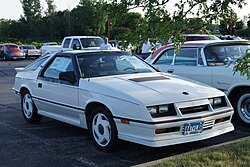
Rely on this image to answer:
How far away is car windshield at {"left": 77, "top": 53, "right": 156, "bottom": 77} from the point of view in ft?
21.7

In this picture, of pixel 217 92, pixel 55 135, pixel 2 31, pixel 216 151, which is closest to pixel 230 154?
pixel 216 151

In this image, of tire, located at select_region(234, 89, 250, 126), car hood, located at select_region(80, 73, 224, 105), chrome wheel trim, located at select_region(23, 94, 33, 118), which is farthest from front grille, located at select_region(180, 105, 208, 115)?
chrome wheel trim, located at select_region(23, 94, 33, 118)

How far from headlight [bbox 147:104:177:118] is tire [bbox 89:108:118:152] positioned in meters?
0.59

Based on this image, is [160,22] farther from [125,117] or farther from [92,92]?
[92,92]

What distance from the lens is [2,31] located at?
77.7 metres

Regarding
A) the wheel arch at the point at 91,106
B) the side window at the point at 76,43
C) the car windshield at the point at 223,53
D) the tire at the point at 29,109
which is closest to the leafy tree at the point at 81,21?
the side window at the point at 76,43

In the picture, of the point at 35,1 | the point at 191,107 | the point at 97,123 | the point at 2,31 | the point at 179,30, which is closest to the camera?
the point at 179,30

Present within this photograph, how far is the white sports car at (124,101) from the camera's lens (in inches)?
208

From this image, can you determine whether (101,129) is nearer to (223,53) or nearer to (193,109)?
(193,109)

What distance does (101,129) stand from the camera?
5.85 meters

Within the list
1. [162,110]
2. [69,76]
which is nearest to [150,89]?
[162,110]

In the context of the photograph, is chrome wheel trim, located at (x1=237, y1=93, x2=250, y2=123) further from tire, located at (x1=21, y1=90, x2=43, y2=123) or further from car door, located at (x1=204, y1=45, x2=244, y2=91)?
tire, located at (x1=21, y1=90, x2=43, y2=123)

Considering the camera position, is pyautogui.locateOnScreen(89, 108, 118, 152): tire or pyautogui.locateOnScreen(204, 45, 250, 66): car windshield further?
pyautogui.locateOnScreen(204, 45, 250, 66): car windshield

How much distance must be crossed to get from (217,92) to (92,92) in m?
1.81
